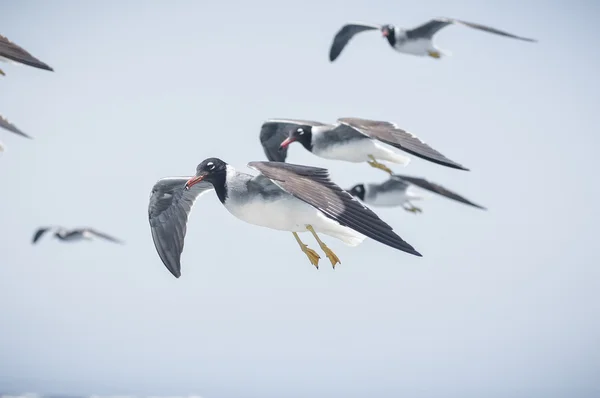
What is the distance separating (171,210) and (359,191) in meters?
16.7

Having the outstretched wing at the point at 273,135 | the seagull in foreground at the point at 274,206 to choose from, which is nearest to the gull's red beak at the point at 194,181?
the seagull in foreground at the point at 274,206

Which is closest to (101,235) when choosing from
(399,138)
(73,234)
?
(73,234)

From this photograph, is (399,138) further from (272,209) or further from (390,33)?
(390,33)

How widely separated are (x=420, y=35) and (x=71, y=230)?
61.9 ft

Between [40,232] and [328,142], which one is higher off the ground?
[40,232]

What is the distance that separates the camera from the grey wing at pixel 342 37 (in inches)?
1066

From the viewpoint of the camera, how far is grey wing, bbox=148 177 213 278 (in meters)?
14.4

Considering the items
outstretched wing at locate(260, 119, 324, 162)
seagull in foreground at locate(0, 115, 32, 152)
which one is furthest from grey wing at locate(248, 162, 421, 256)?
outstretched wing at locate(260, 119, 324, 162)

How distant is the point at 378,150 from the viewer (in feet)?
63.2

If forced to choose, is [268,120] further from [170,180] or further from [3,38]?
[3,38]

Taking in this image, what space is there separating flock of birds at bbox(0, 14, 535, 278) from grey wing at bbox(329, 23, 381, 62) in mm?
1488

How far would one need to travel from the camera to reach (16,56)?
353 inches

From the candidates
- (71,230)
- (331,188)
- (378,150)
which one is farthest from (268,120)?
(71,230)

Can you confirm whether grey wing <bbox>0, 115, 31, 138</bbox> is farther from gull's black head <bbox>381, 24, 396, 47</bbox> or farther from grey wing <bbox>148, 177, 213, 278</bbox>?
gull's black head <bbox>381, 24, 396, 47</bbox>
